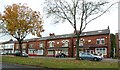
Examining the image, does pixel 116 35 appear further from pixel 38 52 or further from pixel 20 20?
pixel 38 52

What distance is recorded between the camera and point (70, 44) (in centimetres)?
7825

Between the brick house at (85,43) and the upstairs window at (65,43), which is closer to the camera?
the brick house at (85,43)

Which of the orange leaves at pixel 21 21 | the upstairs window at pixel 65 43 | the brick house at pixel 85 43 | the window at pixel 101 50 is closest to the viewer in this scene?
the orange leaves at pixel 21 21

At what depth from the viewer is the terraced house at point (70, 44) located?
6769cm

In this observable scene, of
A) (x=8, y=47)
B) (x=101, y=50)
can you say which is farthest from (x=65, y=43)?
(x=8, y=47)

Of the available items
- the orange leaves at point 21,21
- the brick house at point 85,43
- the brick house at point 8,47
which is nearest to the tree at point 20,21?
the orange leaves at point 21,21

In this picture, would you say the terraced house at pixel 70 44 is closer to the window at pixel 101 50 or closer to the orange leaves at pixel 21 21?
the window at pixel 101 50

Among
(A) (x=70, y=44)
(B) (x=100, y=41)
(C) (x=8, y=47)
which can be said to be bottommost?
(C) (x=8, y=47)

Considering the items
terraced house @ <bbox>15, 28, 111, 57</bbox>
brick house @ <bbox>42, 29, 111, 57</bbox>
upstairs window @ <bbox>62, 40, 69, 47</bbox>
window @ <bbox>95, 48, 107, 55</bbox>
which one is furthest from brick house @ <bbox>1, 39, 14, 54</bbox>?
window @ <bbox>95, 48, 107, 55</bbox>

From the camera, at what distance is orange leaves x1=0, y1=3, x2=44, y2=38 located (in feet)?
177

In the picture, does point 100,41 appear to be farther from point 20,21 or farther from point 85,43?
point 20,21

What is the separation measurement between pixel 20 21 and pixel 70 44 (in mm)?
27164

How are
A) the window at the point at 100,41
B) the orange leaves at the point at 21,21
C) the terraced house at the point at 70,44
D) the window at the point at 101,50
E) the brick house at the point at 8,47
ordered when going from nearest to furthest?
the orange leaves at the point at 21,21
the window at the point at 101,50
the terraced house at the point at 70,44
the window at the point at 100,41
the brick house at the point at 8,47

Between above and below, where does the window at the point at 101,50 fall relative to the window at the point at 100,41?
below
